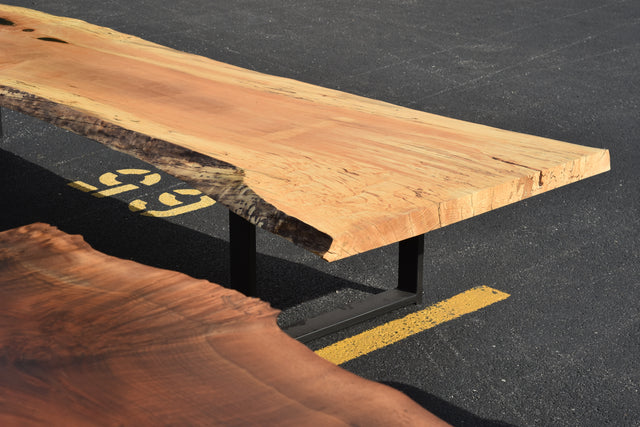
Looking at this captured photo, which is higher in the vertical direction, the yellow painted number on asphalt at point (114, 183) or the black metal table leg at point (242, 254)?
the black metal table leg at point (242, 254)

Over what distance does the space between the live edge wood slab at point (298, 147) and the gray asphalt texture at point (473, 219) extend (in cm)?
85

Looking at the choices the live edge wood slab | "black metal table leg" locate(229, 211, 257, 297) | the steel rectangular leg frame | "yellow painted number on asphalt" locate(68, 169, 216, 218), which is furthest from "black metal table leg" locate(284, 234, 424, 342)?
"yellow painted number on asphalt" locate(68, 169, 216, 218)

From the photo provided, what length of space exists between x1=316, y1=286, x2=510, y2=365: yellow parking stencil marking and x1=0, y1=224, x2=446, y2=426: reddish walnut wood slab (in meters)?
1.50

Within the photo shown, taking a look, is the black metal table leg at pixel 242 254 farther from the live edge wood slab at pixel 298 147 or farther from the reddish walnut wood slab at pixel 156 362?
the reddish walnut wood slab at pixel 156 362

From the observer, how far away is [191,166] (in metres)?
2.60

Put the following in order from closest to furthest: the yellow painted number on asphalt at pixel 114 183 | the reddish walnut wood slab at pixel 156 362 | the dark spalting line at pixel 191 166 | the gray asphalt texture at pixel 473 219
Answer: the reddish walnut wood slab at pixel 156 362
the dark spalting line at pixel 191 166
the gray asphalt texture at pixel 473 219
the yellow painted number on asphalt at pixel 114 183

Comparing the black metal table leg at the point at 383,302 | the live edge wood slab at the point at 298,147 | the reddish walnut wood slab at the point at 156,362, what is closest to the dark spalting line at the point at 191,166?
the live edge wood slab at the point at 298,147

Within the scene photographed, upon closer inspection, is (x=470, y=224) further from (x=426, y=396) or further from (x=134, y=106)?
(x=134, y=106)

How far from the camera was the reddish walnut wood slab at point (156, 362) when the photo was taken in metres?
1.35

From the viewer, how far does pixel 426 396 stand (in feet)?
9.76

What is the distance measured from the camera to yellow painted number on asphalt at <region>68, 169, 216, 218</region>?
15.4 ft

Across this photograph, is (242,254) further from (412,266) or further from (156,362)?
(156,362)

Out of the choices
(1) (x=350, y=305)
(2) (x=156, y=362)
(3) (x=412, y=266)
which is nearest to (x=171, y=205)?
(1) (x=350, y=305)

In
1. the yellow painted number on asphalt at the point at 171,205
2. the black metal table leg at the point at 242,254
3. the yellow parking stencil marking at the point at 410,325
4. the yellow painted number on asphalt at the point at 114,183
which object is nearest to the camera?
the black metal table leg at the point at 242,254
